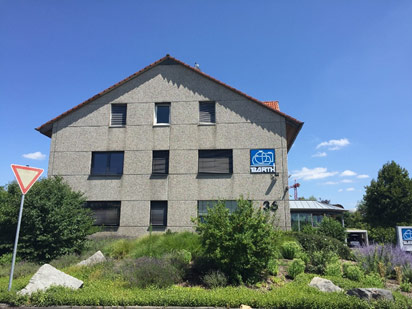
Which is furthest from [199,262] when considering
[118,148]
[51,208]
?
[118,148]

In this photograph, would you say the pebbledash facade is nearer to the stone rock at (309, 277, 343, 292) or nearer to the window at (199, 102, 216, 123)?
the window at (199, 102, 216, 123)

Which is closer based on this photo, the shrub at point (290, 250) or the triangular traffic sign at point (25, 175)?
the triangular traffic sign at point (25, 175)

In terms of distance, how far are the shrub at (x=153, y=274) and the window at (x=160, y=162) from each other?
312 inches

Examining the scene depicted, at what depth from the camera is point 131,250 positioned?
415 inches

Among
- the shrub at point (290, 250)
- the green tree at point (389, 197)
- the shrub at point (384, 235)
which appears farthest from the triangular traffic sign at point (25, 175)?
the green tree at point (389, 197)

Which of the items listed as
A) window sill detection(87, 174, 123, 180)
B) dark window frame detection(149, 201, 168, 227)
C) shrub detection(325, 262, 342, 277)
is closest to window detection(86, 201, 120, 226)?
window sill detection(87, 174, 123, 180)

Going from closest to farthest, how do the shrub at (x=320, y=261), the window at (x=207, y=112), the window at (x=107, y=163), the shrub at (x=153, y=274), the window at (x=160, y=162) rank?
the shrub at (x=153, y=274) → the shrub at (x=320, y=261) → the window at (x=160, y=162) → the window at (x=107, y=163) → the window at (x=207, y=112)

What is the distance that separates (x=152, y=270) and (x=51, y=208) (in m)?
5.57

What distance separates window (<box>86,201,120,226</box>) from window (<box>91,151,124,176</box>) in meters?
1.68

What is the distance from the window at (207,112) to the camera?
52.8ft

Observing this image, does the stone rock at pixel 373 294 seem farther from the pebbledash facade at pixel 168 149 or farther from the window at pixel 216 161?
the window at pixel 216 161

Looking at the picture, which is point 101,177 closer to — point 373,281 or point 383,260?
point 373,281

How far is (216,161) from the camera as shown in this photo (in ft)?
50.9

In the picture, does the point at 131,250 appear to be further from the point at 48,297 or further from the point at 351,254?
the point at 351,254
